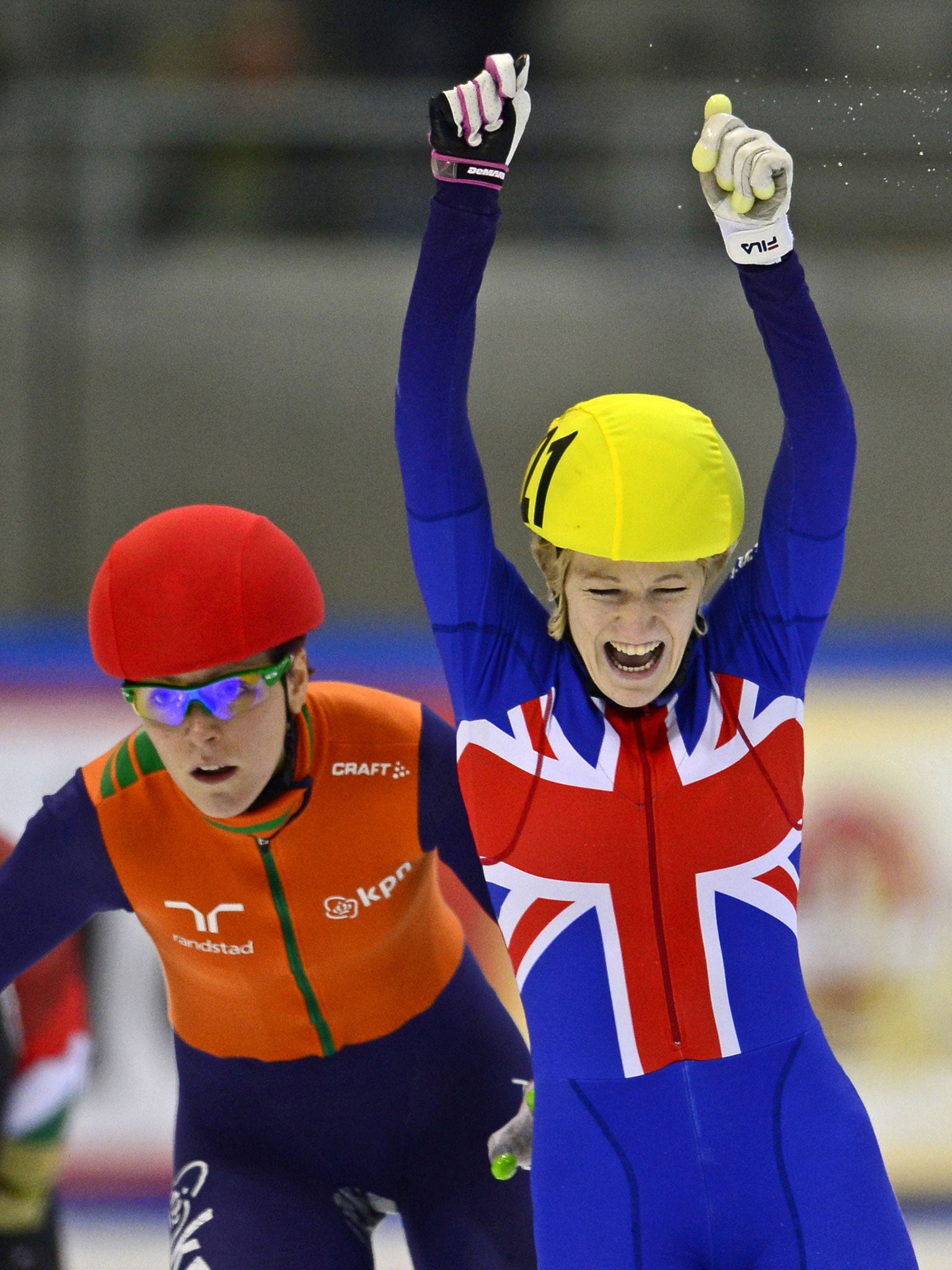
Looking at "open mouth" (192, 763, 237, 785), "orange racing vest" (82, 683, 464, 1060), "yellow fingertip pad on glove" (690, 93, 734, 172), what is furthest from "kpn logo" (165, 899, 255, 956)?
"yellow fingertip pad on glove" (690, 93, 734, 172)

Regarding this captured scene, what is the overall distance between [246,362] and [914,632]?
2.32 metres

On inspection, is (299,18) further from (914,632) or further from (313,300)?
(914,632)

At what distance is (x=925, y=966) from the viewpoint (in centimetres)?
410

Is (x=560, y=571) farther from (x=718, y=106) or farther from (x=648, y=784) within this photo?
(x=718, y=106)

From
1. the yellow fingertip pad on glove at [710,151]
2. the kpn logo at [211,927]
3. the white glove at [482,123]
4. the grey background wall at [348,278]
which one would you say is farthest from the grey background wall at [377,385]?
the yellow fingertip pad on glove at [710,151]

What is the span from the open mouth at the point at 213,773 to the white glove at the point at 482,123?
0.85m

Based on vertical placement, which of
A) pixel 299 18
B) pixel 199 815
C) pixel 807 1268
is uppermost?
pixel 299 18

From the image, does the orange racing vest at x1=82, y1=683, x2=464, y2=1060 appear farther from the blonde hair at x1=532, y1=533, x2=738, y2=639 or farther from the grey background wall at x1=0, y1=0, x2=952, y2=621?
the grey background wall at x1=0, y1=0, x2=952, y2=621

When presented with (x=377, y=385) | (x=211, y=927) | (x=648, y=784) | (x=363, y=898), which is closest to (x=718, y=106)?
(x=648, y=784)

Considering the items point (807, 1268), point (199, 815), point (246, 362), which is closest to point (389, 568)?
point (246, 362)

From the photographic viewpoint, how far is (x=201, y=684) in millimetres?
2121

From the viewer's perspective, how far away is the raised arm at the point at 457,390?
196 centimetres

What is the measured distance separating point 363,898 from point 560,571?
0.63 metres

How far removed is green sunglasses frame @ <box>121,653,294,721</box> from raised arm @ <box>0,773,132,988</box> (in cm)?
25
